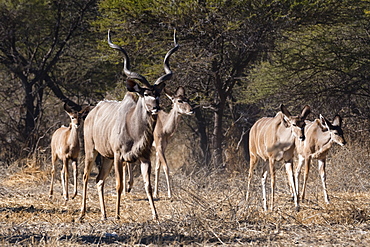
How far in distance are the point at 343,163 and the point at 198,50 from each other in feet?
13.4

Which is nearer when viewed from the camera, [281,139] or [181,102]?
[281,139]

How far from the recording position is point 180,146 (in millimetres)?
22094

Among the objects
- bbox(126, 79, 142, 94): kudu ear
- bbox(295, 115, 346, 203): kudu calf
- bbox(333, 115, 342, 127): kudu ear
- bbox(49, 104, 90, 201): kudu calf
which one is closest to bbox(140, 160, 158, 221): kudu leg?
bbox(126, 79, 142, 94): kudu ear

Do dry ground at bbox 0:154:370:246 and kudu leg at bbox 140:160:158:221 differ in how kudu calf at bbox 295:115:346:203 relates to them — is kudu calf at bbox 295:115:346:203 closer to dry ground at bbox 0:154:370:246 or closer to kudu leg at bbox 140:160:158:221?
dry ground at bbox 0:154:370:246

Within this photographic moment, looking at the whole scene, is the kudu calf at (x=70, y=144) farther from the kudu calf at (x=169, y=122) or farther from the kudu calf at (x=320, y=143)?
the kudu calf at (x=320, y=143)

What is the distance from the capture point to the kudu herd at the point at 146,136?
7.35 metres

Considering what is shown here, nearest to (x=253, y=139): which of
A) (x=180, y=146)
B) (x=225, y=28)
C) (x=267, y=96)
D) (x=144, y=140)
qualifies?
(x=144, y=140)

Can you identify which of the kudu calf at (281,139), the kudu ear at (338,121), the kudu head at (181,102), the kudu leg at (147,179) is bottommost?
the kudu leg at (147,179)

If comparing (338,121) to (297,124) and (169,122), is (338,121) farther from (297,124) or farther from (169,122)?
(169,122)

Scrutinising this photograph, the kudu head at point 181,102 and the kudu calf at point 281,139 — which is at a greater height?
the kudu head at point 181,102

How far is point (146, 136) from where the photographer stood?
288 inches

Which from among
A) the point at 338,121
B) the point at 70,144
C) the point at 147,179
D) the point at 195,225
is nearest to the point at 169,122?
the point at 70,144

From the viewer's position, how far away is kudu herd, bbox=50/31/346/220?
7.35 meters

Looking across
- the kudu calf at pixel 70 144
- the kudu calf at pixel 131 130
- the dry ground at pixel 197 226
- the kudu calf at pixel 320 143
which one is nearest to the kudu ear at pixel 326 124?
the kudu calf at pixel 320 143
